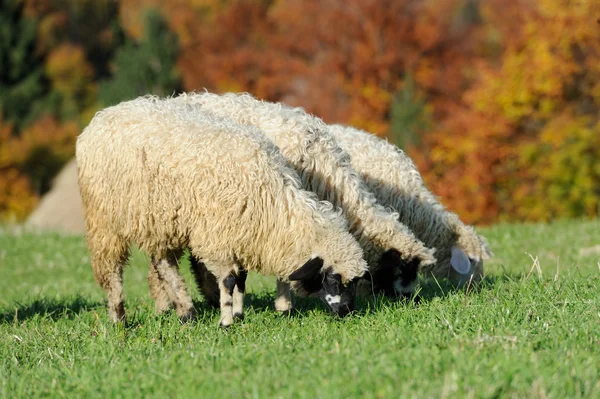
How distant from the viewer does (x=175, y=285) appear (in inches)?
267

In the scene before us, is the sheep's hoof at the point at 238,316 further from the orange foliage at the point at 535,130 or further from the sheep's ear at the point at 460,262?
the orange foliage at the point at 535,130

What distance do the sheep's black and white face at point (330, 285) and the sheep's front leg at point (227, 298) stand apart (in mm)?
491

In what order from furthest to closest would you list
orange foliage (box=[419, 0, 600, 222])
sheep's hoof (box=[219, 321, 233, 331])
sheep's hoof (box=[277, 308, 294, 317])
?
orange foliage (box=[419, 0, 600, 222]), sheep's hoof (box=[277, 308, 294, 317]), sheep's hoof (box=[219, 321, 233, 331])

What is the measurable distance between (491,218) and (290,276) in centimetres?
2061

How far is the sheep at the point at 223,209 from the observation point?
6289 millimetres

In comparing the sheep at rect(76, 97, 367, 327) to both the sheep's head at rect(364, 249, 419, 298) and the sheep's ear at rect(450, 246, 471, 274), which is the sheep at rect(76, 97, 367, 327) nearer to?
the sheep's head at rect(364, 249, 419, 298)

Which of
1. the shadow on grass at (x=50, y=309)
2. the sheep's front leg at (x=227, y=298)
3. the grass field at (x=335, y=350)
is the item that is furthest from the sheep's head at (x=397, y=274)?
the shadow on grass at (x=50, y=309)

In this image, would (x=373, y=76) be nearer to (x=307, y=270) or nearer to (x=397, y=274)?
(x=397, y=274)

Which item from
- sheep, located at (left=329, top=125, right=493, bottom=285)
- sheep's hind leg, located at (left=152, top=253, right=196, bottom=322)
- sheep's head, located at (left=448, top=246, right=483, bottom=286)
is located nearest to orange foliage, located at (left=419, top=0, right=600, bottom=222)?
sheep, located at (left=329, top=125, right=493, bottom=285)

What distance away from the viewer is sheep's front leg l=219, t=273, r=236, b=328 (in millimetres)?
6328

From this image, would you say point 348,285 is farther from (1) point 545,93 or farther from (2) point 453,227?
(1) point 545,93

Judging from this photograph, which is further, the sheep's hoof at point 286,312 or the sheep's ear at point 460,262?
the sheep's ear at point 460,262

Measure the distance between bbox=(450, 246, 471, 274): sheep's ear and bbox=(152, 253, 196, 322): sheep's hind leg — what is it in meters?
Result: 2.76

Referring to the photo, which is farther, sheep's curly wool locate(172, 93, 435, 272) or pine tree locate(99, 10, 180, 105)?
pine tree locate(99, 10, 180, 105)
